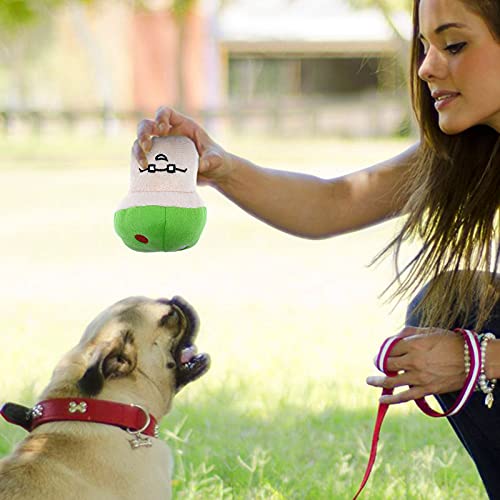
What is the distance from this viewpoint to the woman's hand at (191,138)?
2840 mm

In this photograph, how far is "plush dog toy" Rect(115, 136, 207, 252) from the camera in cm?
280

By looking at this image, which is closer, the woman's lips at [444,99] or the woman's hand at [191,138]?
the woman's lips at [444,99]

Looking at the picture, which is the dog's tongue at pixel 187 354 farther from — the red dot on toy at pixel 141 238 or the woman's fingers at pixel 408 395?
the woman's fingers at pixel 408 395

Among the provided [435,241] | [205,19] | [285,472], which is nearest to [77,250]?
[285,472]

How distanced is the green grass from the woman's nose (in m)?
0.83

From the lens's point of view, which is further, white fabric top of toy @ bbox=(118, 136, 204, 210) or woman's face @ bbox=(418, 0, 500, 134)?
white fabric top of toy @ bbox=(118, 136, 204, 210)

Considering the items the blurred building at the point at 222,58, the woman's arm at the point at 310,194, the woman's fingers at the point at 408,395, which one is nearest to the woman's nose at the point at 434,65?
the woman's arm at the point at 310,194

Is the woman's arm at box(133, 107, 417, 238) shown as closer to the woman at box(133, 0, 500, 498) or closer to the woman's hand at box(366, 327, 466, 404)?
the woman at box(133, 0, 500, 498)

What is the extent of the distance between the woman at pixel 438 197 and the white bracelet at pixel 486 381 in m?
0.01

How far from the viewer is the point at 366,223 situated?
3287mm

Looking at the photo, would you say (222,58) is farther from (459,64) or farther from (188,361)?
(459,64)

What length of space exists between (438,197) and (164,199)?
0.72 meters

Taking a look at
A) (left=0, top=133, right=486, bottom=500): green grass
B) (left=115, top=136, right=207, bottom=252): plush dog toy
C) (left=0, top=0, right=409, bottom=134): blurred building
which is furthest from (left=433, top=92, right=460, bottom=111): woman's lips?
(left=0, top=0, right=409, bottom=134): blurred building

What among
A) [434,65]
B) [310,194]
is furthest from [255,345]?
[434,65]
